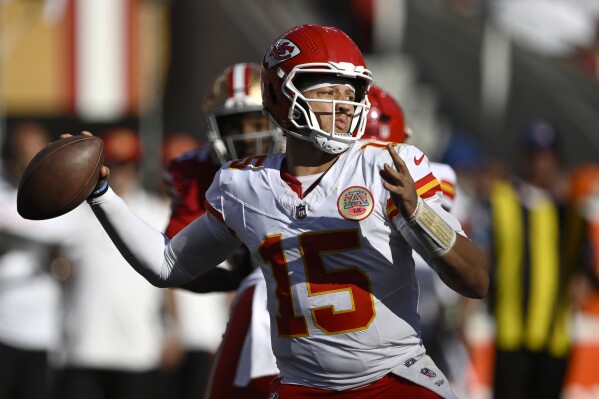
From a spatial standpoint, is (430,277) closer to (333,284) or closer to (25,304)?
(25,304)

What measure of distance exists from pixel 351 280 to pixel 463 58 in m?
9.84

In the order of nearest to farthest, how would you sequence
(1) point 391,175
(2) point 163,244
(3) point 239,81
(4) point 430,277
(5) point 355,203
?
(1) point 391,175 < (5) point 355,203 < (2) point 163,244 < (3) point 239,81 < (4) point 430,277

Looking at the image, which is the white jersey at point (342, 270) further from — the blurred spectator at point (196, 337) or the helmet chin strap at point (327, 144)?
the blurred spectator at point (196, 337)

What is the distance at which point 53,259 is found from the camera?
790 centimetres

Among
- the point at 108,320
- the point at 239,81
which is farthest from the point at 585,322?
the point at 239,81

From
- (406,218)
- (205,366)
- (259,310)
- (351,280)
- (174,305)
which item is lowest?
(205,366)

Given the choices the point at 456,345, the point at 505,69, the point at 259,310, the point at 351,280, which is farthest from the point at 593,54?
the point at 351,280

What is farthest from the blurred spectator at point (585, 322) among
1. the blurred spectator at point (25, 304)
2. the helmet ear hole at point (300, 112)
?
the helmet ear hole at point (300, 112)

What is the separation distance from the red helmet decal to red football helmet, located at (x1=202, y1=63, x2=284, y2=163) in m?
0.93

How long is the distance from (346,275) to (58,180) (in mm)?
940

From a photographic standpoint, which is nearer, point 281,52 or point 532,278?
point 281,52

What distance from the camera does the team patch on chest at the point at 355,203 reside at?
12.0 ft

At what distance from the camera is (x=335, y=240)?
3.70m

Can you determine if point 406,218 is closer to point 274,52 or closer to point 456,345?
point 274,52
